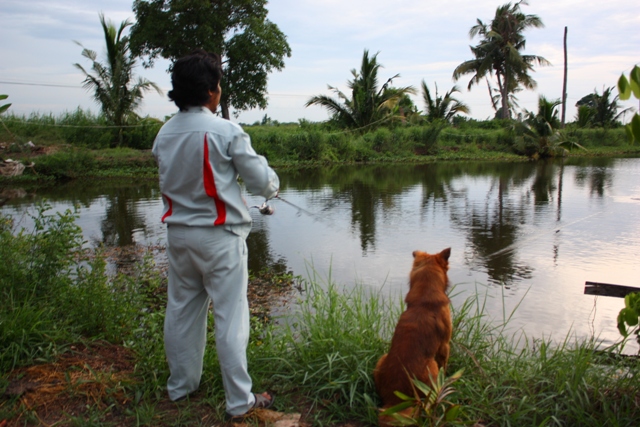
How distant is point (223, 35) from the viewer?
22.4 metres

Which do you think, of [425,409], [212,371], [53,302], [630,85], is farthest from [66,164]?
[630,85]

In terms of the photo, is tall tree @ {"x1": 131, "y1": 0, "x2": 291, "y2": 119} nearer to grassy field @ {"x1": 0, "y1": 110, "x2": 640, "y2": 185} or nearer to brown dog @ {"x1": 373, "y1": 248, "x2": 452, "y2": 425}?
grassy field @ {"x1": 0, "y1": 110, "x2": 640, "y2": 185}

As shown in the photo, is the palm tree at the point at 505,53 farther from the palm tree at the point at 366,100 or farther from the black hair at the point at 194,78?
the black hair at the point at 194,78

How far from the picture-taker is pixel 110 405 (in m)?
2.40

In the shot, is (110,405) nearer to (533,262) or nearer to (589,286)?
(589,286)


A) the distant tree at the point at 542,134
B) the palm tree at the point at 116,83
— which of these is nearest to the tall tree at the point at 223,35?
the palm tree at the point at 116,83

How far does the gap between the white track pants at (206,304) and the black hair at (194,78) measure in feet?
1.89

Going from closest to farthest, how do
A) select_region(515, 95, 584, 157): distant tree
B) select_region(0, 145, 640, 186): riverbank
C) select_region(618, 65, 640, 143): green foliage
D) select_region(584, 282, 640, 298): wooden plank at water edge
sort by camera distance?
select_region(618, 65, 640, 143): green foliage → select_region(584, 282, 640, 298): wooden plank at water edge → select_region(0, 145, 640, 186): riverbank → select_region(515, 95, 584, 157): distant tree

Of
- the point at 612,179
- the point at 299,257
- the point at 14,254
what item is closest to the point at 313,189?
the point at 299,257

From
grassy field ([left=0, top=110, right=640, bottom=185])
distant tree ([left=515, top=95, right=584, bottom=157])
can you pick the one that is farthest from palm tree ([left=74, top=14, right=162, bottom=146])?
distant tree ([left=515, top=95, right=584, bottom=157])

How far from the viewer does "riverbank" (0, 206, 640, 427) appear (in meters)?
2.30

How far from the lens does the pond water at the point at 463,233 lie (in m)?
5.25

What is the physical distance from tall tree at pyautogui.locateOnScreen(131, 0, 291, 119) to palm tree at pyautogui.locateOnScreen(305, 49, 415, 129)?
5286 millimetres

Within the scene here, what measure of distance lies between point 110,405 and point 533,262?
5639mm
